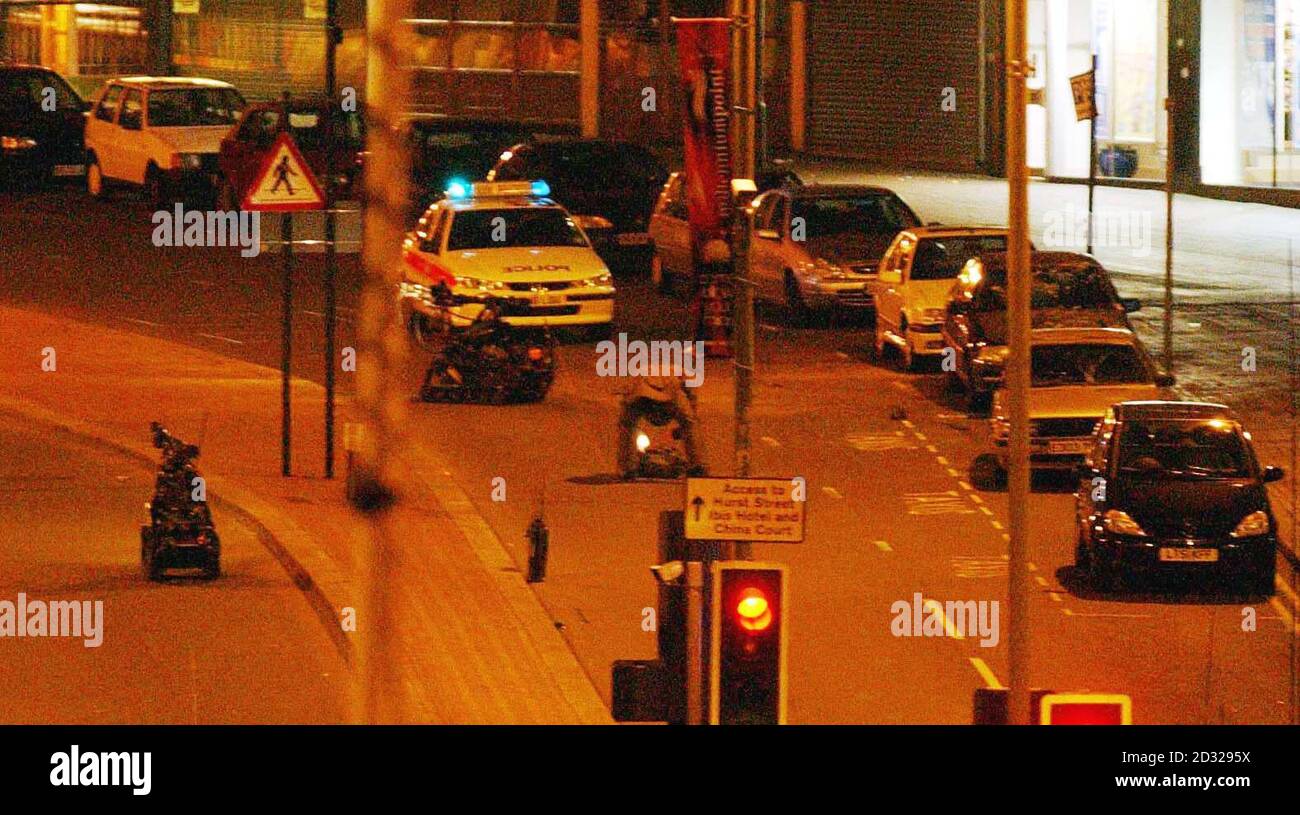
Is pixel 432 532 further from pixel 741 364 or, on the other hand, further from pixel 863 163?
pixel 863 163

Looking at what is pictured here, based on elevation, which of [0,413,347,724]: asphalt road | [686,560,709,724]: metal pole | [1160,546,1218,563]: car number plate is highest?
[686,560,709,724]: metal pole

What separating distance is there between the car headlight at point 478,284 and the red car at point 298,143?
26.6 feet

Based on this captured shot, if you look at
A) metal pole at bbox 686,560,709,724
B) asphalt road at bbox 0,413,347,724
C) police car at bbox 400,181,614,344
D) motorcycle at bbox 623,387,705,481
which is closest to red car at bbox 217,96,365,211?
police car at bbox 400,181,614,344

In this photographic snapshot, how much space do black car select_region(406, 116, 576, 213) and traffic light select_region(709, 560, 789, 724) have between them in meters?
23.8

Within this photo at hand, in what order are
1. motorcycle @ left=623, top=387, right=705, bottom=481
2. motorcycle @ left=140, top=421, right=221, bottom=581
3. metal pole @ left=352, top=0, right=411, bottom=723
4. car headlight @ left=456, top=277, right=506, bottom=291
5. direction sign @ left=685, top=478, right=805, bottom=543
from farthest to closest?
car headlight @ left=456, top=277, right=506, bottom=291 → motorcycle @ left=623, top=387, right=705, bottom=481 → motorcycle @ left=140, top=421, right=221, bottom=581 → direction sign @ left=685, top=478, right=805, bottom=543 → metal pole @ left=352, top=0, right=411, bottom=723

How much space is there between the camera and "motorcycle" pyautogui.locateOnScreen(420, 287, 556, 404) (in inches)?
857

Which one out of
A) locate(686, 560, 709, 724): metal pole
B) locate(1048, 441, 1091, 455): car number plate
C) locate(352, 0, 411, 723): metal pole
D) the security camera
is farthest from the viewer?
locate(1048, 441, 1091, 455): car number plate

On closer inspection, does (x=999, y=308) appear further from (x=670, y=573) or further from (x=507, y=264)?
(x=670, y=573)

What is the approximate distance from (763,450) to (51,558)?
6.64 metres

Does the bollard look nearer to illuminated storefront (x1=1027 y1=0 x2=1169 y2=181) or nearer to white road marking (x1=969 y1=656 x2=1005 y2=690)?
white road marking (x1=969 y1=656 x2=1005 y2=690)

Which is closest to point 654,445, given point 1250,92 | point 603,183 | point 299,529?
point 299,529

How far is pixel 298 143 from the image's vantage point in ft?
112

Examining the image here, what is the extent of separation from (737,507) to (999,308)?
13079 mm

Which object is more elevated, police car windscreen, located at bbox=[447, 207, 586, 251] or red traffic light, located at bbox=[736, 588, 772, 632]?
police car windscreen, located at bbox=[447, 207, 586, 251]
